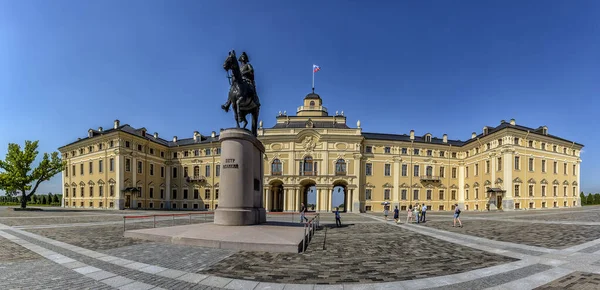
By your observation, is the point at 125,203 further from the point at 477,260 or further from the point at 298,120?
the point at 477,260

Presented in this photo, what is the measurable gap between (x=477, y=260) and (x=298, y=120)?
1863 inches

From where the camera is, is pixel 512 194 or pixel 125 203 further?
pixel 125 203

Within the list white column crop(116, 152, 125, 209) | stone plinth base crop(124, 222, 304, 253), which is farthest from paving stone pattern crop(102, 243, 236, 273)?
white column crop(116, 152, 125, 209)

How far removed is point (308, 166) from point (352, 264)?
4194cm

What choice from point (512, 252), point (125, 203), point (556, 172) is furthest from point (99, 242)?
point (556, 172)

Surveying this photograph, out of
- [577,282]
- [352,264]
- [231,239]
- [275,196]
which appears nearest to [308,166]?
[275,196]

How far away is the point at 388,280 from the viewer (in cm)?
659

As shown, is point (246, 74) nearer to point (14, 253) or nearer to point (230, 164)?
point (230, 164)

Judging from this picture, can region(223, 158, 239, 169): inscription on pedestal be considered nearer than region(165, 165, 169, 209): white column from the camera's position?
Yes

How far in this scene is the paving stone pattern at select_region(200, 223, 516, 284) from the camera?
6809 mm

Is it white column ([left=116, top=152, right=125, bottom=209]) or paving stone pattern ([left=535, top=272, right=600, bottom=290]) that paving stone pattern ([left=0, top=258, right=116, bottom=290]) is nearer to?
paving stone pattern ([left=535, top=272, right=600, bottom=290])

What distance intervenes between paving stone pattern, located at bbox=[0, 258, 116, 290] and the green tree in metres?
43.5

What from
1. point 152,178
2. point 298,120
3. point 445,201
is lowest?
point 445,201

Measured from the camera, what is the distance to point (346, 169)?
49344mm
